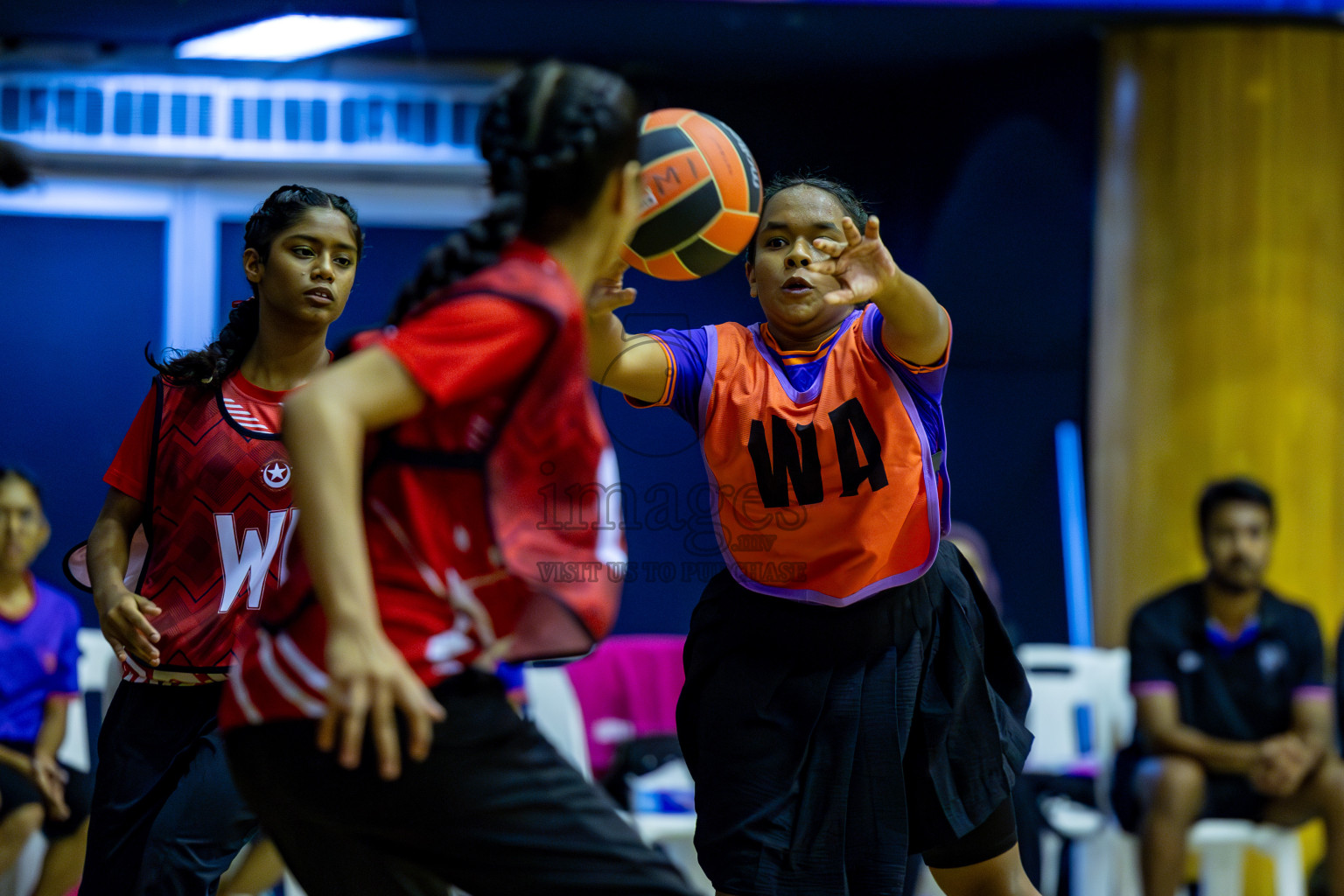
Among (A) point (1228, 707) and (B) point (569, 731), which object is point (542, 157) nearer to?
(B) point (569, 731)

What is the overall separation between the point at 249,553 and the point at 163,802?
494mm

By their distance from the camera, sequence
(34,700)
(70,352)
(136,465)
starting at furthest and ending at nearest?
(70,352), (34,700), (136,465)

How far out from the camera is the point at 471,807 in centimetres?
148

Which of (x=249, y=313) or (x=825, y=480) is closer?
(x=825, y=480)

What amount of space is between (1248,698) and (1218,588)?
1.28ft

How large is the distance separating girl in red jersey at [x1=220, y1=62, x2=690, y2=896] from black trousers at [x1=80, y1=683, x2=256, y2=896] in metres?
0.95

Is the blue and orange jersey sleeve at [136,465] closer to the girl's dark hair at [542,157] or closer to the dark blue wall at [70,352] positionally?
the girl's dark hair at [542,157]

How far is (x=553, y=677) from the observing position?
4.81 metres

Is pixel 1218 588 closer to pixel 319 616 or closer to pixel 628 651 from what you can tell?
pixel 628 651

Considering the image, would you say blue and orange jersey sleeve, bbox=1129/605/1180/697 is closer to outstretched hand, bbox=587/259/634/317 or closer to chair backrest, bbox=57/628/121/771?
outstretched hand, bbox=587/259/634/317

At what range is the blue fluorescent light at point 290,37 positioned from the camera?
6.10 metres

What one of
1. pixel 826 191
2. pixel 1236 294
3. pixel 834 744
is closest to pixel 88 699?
pixel 834 744

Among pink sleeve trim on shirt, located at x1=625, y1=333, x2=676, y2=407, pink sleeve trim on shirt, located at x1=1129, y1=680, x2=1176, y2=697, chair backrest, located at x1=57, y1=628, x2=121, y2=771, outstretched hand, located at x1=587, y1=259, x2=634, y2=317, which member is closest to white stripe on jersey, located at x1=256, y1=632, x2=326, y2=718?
outstretched hand, located at x1=587, y1=259, x2=634, y2=317

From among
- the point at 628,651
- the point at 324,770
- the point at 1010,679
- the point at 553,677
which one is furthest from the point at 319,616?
the point at 628,651
